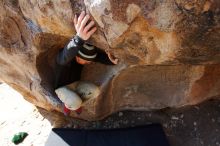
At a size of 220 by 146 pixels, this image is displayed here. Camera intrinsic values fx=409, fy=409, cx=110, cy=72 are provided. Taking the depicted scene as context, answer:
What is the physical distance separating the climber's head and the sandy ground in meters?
0.64

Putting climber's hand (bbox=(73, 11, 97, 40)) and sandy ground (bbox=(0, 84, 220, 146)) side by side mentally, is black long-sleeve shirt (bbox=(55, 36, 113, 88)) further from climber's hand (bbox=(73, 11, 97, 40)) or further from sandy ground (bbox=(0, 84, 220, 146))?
sandy ground (bbox=(0, 84, 220, 146))

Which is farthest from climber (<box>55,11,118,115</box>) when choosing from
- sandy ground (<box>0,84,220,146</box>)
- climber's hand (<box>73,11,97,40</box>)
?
sandy ground (<box>0,84,220,146</box>)

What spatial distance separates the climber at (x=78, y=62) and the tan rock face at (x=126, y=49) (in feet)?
0.17

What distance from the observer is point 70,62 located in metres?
2.27

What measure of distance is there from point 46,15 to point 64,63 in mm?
352

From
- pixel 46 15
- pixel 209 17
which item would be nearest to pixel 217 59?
pixel 209 17

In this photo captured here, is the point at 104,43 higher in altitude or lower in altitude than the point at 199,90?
higher

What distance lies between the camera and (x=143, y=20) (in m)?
1.60

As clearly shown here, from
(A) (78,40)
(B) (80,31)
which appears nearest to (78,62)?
(A) (78,40)

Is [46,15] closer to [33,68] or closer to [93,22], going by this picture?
[93,22]

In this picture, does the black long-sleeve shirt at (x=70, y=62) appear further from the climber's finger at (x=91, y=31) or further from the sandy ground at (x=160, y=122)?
the sandy ground at (x=160, y=122)

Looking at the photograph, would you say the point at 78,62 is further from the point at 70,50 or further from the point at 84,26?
the point at 84,26

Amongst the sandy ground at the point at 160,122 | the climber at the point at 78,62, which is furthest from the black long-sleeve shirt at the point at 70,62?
the sandy ground at the point at 160,122

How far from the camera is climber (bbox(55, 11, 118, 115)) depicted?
182cm
